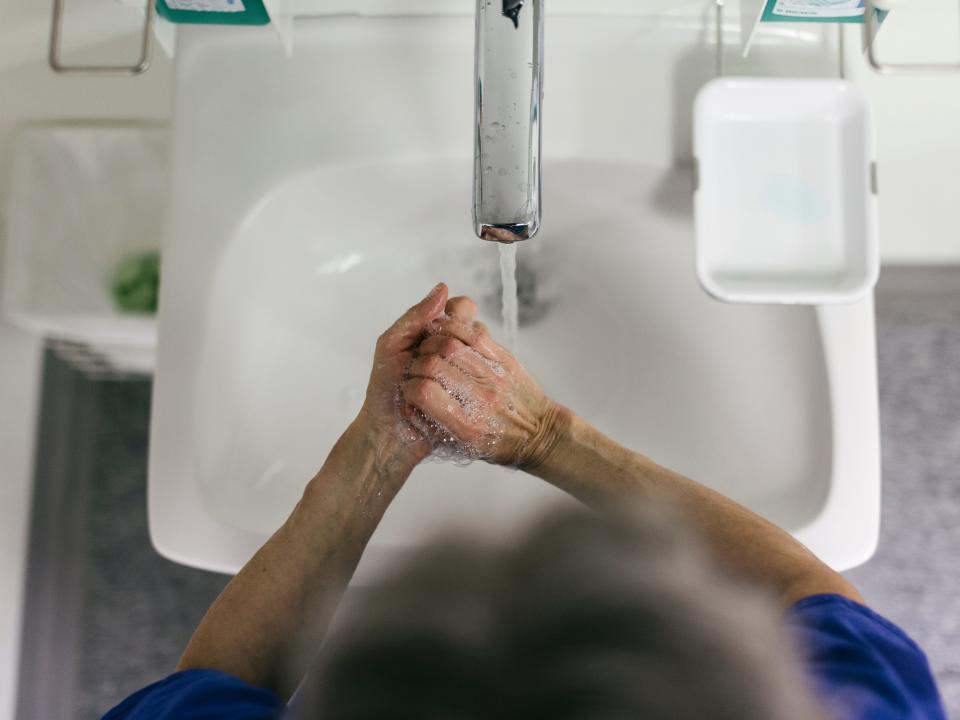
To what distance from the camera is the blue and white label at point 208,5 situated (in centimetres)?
64

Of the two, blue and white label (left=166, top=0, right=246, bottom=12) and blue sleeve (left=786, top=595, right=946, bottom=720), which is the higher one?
blue and white label (left=166, top=0, right=246, bottom=12)

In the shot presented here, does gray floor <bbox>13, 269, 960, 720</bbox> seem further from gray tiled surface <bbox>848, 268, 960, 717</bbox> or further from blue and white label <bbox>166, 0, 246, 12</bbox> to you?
blue and white label <bbox>166, 0, 246, 12</bbox>

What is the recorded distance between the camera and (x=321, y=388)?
2.43 ft

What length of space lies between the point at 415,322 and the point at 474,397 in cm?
8

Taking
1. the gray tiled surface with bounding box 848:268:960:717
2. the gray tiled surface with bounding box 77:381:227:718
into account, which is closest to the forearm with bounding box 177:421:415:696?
the gray tiled surface with bounding box 77:381:227:718

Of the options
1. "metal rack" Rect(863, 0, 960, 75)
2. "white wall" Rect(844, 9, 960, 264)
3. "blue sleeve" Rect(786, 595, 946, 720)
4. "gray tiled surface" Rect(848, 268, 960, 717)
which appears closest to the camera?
"blue sleeve" Rect(786, 595, 946, 720)

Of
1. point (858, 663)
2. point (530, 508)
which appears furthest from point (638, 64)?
point (858, 663)

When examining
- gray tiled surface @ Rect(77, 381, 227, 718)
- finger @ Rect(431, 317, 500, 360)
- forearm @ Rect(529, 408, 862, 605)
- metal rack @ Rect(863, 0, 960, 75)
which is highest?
metal rack @ Rect(863, 0, 960, 75)

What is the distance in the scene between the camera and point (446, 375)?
1.97 ft

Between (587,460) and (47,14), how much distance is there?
27.2 inches

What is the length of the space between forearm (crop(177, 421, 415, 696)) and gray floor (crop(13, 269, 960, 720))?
69 cm

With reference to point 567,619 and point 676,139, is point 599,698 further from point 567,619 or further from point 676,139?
point 676,139

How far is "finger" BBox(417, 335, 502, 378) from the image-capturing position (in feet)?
1.97

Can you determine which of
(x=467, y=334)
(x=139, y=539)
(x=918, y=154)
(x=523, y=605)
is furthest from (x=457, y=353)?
(x=139, y=539)
